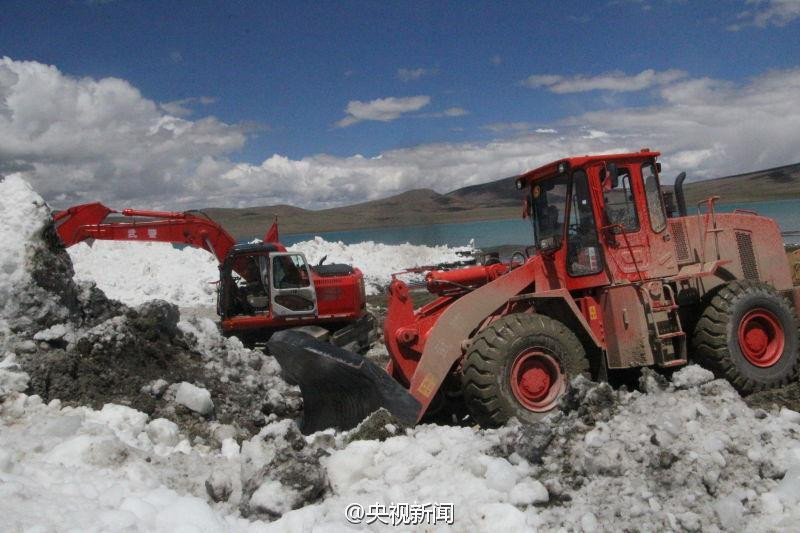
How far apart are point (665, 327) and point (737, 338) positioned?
0.78 meters

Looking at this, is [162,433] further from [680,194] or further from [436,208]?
[436,208]

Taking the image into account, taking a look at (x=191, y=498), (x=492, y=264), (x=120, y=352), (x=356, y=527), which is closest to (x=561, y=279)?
(x=492, y=264)

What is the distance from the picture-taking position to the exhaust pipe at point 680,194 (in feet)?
24.0

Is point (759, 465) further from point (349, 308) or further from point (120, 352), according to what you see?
point (349, 308)

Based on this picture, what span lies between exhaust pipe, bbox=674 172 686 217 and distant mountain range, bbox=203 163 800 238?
8851 cm

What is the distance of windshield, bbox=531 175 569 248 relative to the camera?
707 centimetres

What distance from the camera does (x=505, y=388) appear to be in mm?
6168

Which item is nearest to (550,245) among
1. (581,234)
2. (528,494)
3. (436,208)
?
(581,234)

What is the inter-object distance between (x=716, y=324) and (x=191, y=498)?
521 centimetres

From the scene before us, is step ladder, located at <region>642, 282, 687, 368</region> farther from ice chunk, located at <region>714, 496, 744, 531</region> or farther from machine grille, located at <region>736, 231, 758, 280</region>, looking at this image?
ice chunk, located at <region>714, 496, 744, 531</region>

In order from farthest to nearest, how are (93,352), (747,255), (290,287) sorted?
(290,287) → (747,255) → (93,352)

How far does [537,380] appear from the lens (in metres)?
6.43

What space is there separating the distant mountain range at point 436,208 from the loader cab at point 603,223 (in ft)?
292

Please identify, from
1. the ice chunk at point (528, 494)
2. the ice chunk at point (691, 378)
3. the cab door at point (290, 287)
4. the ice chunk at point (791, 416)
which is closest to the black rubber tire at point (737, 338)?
the ice chunk at point (691, 378)
